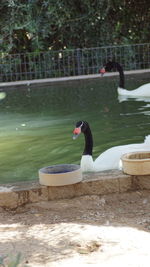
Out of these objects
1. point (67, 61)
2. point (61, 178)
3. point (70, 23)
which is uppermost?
point (70, 23)

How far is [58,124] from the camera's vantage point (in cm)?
882

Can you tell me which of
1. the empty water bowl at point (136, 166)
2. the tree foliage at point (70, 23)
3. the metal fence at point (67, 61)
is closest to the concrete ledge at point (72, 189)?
the empty water bowl at point (136, 166)

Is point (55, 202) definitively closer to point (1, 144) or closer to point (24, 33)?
point (1, 144)

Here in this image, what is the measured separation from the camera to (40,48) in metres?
17.1

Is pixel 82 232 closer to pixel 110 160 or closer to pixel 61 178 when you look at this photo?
pixel 61 178

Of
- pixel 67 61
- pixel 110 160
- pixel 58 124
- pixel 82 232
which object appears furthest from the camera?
pixel 67 61

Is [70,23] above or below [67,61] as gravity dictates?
above

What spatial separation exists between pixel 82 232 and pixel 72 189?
1.00 m

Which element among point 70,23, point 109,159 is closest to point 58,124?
point 109,159

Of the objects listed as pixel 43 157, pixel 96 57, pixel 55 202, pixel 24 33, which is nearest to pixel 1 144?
pixel 43 157

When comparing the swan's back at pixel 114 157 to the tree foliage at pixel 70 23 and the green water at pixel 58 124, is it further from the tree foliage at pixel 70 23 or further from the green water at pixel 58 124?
the tree foliage at pixel 70 23

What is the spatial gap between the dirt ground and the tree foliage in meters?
12.6

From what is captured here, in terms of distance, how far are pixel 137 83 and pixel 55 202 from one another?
399 inches

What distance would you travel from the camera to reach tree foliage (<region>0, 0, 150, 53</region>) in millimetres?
17000
